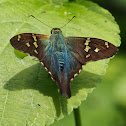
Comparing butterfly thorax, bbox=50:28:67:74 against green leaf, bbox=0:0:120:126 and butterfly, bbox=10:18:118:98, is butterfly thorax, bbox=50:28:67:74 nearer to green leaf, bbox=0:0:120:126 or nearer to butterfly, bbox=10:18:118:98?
butterfly, bbox=10:18:118:98

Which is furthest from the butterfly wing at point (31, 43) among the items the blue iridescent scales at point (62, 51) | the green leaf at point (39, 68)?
the green leaf at point (39, 68)

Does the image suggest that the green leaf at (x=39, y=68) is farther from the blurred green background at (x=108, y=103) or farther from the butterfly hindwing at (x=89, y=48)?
the blurred green background at (x=108, y=103)

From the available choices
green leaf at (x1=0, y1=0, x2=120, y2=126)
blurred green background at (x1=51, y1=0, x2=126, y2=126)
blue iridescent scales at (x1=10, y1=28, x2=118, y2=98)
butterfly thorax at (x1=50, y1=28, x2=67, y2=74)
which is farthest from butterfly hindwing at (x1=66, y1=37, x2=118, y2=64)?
blurred green background at (x1=51, y1=0, x2=126, y2=126)

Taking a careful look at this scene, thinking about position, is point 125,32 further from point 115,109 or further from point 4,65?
point 4,65

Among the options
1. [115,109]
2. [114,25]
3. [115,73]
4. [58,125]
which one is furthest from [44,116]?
[115,73]

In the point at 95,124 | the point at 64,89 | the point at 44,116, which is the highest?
the point at 64,89

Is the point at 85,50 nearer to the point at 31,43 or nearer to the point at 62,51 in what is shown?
the point at 62,51
